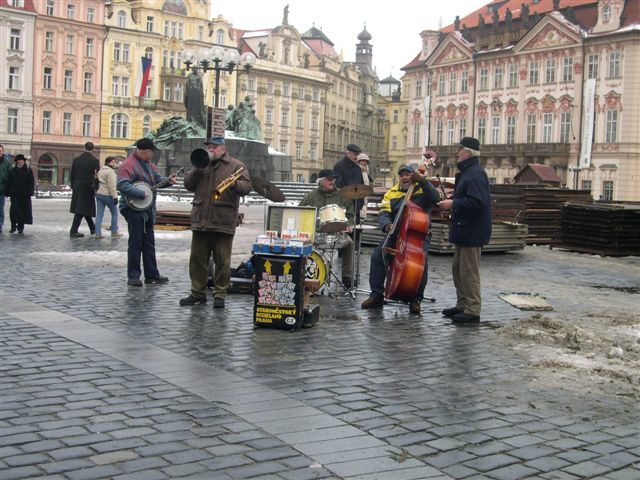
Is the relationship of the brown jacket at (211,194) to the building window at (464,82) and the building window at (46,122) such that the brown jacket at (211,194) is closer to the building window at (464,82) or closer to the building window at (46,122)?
the building window at (464,82)

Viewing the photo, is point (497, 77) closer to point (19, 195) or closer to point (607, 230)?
point (607, 230)

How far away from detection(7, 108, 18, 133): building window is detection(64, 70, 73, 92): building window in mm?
5032

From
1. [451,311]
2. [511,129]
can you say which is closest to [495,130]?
[511,129]

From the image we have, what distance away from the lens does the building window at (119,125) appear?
74938mm

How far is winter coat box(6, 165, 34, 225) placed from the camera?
18.8m

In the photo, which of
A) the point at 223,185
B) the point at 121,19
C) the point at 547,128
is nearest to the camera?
the point at 223,185

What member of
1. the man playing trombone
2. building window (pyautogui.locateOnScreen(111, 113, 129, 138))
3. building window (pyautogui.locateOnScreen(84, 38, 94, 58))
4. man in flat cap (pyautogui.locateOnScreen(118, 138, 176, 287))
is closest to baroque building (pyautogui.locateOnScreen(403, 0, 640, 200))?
building window (pyautogui.locateOnScreen(111, 113, 129, 138))

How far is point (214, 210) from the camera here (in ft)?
30.8

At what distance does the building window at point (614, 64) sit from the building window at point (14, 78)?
4256 centimetres

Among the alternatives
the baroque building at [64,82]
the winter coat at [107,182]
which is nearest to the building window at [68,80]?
the baroque building at [64,82]

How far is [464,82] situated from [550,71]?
9111mm

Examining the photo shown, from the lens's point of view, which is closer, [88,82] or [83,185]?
[83,185]

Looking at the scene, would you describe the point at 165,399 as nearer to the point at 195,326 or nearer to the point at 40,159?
the point at 195,326

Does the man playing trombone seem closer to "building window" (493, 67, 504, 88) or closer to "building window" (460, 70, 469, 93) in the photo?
"building window" (493, 67, 504, 88)
